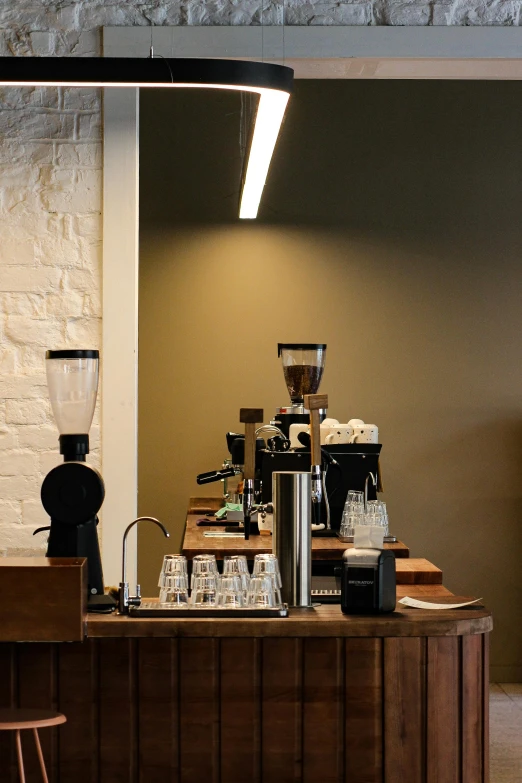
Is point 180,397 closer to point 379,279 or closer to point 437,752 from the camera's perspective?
point 379,279

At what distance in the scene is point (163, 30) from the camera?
3.85 m

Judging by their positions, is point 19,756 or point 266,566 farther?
point 266,566

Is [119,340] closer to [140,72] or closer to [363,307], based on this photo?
[140,72]

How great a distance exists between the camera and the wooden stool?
2092 mm

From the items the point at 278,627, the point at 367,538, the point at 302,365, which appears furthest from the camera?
the point at 302,365

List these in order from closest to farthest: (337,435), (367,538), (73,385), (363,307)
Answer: (367,538), (73,385), (337,435), (363,307)

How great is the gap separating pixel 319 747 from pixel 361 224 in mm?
3998

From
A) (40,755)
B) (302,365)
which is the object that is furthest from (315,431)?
(302,365)

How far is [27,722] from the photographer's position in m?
2.10

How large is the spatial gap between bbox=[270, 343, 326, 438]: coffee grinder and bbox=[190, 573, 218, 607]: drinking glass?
7.48 ft

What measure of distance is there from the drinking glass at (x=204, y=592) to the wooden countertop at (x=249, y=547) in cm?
125

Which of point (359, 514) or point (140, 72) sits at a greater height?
point (140, 72)

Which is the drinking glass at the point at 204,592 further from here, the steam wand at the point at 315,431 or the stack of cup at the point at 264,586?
the steam wand at the point at 315,431

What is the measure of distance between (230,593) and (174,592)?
5.3 inches
